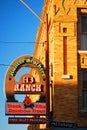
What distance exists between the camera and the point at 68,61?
2534 cm

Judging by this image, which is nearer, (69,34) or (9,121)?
(9,121)

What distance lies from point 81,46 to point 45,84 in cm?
330

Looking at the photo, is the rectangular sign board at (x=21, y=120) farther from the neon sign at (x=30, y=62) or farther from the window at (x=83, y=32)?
the window at (x=83, y=32)

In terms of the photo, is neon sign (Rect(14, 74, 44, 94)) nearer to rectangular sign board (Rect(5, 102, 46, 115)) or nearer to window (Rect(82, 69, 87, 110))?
rectangular sign board (Rect(5, 102, 46, 115))

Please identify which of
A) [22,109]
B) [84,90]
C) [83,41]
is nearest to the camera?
[22,109]

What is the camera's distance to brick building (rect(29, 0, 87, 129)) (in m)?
24.8

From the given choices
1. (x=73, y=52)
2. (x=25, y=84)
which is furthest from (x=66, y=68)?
(x=25, y=84)

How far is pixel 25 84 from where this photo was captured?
24.6 m

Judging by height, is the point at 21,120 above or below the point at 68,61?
below

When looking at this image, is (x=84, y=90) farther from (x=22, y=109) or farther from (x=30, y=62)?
(x=22, y=109)

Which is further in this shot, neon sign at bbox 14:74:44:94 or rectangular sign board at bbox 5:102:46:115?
neon sign at bbox 14:74:44:94

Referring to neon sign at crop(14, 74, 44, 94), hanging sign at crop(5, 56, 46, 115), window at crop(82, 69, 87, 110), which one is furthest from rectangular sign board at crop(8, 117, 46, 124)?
window at crop(82, 69, 87, 110)

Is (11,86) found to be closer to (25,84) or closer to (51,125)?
(25,84)

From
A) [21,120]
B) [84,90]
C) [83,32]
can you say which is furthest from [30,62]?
[83,32]
